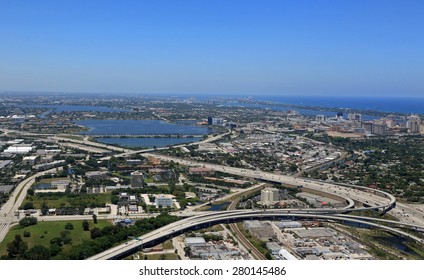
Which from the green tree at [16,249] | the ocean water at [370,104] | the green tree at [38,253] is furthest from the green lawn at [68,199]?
the ocean water at [370,104]

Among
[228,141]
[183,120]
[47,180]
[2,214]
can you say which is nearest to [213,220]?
[2,214]

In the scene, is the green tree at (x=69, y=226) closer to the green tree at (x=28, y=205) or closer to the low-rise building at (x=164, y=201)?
the green tree at (x=28, y=205)

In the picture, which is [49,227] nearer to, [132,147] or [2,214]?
[2,214]

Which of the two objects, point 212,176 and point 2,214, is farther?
point 212,176

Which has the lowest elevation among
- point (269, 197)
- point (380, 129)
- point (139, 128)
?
point (269, 197)

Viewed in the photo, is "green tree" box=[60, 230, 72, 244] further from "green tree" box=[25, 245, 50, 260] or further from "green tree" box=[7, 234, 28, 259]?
"green tree" box=[7, 234, 28, 259]

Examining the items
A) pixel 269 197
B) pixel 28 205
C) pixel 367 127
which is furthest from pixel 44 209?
pixel 367 127

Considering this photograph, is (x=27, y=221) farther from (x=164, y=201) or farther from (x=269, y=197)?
(x=269, y=197)
